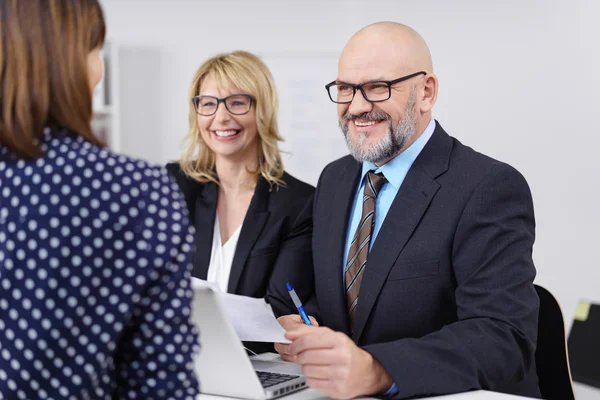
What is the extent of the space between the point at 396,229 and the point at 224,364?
2.18ft

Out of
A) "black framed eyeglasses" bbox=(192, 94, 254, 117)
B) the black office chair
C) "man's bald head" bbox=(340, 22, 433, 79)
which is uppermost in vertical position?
"man's bald head" bbox=(340, 22, 433, 79)

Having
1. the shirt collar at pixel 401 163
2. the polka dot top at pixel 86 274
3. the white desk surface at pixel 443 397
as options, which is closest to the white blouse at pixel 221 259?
the shirt collar at pixel 401 163

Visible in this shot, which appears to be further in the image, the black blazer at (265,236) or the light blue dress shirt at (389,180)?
the black blazer at (265,236)

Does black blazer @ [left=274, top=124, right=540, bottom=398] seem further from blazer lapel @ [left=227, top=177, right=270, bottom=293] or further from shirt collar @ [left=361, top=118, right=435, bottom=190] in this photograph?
blazer lapel @ [left=227, top=177, right=270, bottom=293]

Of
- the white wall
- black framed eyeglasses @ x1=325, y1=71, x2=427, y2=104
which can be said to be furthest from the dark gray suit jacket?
the white wall

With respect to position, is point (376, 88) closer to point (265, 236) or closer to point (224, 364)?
point (265, 236)

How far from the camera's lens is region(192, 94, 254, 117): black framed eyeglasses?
2.77m

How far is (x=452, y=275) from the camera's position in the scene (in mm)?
1920

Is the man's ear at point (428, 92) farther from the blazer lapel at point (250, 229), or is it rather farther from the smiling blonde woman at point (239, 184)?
the blazer lapel at point (250, 229)

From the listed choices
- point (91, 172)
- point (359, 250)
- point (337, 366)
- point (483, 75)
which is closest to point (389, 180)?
point (359, 250)

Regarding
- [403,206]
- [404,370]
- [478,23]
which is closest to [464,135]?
[478,23]

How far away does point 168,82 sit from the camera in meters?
5.20

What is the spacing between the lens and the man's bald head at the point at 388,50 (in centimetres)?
212

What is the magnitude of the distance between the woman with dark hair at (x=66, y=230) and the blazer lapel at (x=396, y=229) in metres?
0.97
